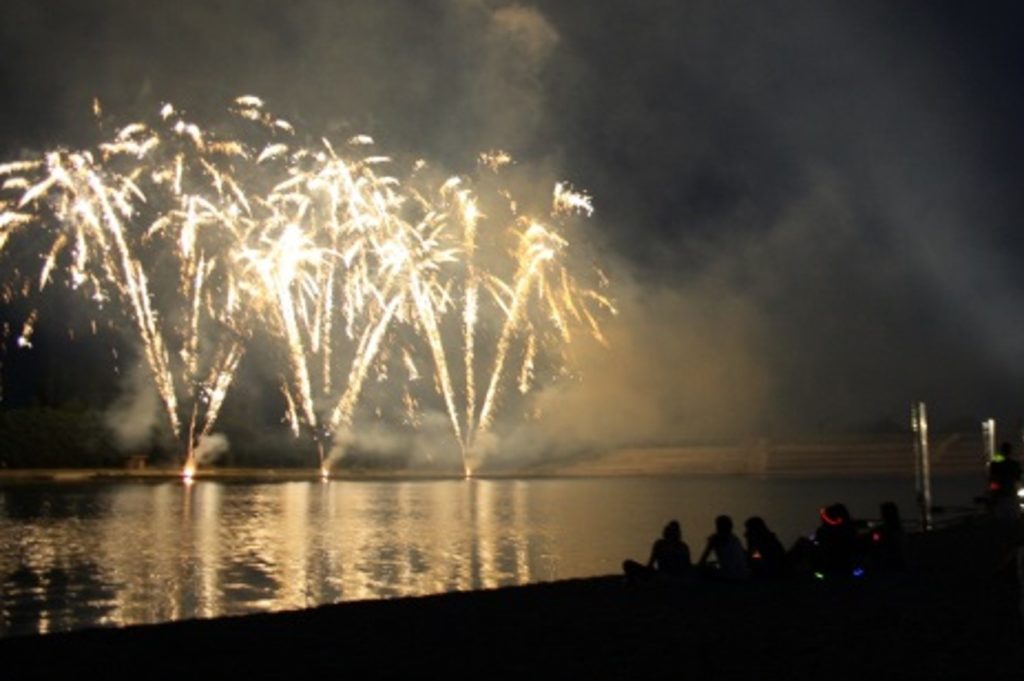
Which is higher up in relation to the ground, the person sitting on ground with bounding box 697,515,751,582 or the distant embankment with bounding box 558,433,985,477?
the distant embankment with bounding box 558,433,985,477

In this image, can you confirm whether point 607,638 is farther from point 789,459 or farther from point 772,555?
point 789,459

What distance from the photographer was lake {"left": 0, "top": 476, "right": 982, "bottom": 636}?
2275 cm

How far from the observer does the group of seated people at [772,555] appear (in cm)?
1797

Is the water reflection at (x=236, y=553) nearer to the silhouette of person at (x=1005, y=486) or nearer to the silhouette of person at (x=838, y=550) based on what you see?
the silhouette of person at (x=838, y=550)

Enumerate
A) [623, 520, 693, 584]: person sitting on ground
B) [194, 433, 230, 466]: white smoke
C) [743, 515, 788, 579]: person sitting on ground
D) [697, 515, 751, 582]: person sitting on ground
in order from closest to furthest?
[697, 515, 751, 582]: person sitting on ground → [623, 520, 693, 584]: person sitting on ground → [743, 515, 788, 579]: person sitting on ground → [194, 433, 230, 466]: white smoke

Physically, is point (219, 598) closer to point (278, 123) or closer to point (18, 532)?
point (18, 532)

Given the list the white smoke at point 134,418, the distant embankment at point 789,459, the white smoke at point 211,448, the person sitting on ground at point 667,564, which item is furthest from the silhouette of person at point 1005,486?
the white smoke at point 134,418

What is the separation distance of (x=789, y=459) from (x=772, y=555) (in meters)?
81.3

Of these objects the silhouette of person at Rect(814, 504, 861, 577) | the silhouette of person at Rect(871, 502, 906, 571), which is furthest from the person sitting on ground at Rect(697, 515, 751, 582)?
the silhouette of person at Rect(871, 502, 906, 571)

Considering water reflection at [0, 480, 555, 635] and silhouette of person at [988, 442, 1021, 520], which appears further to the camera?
silhouette of person at [988, 442, 1021, 520]

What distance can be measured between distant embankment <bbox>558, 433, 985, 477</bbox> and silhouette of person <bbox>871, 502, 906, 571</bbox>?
2956 inches

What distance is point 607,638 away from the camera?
13.4 m

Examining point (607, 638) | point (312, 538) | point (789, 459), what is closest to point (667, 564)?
point (607, 638)

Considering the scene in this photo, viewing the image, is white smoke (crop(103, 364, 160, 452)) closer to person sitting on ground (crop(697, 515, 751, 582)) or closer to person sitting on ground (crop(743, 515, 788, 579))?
person sitting on ground (crop(743, 515, 788, 579))
